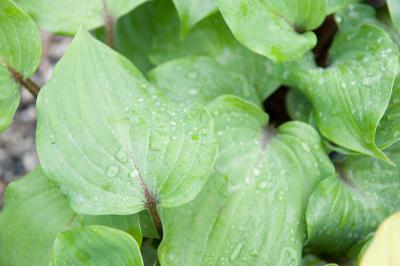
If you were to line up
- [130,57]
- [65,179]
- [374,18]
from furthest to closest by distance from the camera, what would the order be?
[130,57] → [374,18] → [65,179]

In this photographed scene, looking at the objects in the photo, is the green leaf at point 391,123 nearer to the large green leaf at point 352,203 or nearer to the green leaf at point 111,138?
the large green leaf at point 352,203

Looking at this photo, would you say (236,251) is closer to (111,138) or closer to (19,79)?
(111,138)

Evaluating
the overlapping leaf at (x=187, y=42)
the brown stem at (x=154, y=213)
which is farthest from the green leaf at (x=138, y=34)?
the brown stem at (x=154, y=213)

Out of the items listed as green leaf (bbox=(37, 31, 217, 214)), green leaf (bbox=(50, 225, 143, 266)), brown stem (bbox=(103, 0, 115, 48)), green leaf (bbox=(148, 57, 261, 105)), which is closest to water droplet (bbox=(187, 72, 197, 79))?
green leaf (bbox=(148, 57, 261, 105))

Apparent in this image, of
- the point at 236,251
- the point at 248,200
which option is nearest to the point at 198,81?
the point at 248,200

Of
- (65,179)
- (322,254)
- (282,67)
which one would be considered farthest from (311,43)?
(65,179)

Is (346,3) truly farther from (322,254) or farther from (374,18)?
(322,254)
